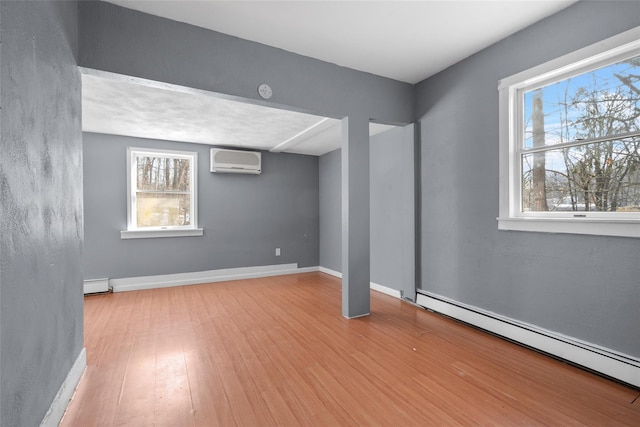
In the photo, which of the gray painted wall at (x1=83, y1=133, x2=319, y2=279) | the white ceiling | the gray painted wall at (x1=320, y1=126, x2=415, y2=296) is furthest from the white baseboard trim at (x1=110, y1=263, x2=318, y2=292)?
the white ceiling

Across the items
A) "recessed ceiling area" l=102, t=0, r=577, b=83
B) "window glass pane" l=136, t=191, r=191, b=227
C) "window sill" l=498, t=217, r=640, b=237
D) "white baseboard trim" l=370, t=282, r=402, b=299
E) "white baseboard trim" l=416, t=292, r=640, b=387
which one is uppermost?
"recessed ceiling area" l=102, t=0, r=577, b=83

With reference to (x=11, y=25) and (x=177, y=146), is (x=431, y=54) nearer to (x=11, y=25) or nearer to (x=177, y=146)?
(x=11, y=25)

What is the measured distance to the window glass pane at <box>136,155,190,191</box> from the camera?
15.8ft

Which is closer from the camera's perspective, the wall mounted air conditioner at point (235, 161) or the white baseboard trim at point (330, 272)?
the wall mounted air conditioner at point (235, 161)

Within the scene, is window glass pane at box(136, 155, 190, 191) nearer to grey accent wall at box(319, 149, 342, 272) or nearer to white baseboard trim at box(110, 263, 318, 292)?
white baseboard trim at box(110, 263, 318, 292)

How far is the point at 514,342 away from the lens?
8.19 ft

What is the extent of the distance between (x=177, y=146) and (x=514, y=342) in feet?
17.2

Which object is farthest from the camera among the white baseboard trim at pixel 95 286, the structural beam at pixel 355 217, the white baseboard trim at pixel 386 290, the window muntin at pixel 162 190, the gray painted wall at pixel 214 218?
the window muntin at pixel 162 190

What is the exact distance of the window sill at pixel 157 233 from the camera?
15.2 ft

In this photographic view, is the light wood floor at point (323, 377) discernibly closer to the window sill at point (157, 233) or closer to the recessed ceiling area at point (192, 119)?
the window sill at point (157, 233)

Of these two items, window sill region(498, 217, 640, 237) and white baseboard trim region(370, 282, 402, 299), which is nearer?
window sill region(498, 217, 640, 237)

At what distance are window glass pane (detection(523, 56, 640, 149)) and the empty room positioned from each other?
0.01 meters

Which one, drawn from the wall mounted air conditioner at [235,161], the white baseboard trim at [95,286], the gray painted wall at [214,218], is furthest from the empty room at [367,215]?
the wall mounted air conditioner at [235,161]

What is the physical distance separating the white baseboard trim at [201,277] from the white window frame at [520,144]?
4.00 m
